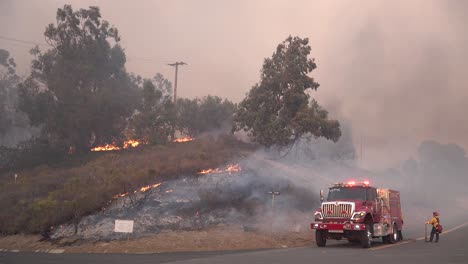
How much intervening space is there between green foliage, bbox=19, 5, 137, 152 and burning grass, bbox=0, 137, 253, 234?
1087cm

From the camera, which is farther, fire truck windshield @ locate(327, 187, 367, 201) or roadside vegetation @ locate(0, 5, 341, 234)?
roadside vegetation @ locate(0, 5, 341, 234)

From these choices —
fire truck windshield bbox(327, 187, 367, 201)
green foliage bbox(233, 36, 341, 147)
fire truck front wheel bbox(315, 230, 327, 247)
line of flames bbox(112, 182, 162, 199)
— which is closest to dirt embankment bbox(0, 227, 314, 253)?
fire truck front wheel bbox(315, 230, 327, 247)

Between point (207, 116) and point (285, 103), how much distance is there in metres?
25.2

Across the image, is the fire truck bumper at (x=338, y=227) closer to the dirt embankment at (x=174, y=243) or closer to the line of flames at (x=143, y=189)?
the dirt embankment at (x=174, y=243)

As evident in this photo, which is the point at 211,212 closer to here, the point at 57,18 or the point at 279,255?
the point at 279,255

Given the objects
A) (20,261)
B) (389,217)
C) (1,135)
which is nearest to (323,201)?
(389,217)

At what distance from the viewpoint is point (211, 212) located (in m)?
31.1

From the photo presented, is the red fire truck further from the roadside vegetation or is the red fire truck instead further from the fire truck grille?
the roadside vegetation

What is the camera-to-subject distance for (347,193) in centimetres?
2298

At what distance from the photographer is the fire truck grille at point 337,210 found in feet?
71.8

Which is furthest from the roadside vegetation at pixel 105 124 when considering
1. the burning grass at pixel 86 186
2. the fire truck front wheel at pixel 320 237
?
the fire truck front wheel at pixel 320 237

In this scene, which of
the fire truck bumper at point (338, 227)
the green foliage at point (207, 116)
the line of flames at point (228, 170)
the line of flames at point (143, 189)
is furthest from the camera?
the green foliage at point (207, 116)

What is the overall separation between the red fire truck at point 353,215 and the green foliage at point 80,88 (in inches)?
1499

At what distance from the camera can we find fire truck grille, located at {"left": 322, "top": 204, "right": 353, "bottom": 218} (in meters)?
21.9
